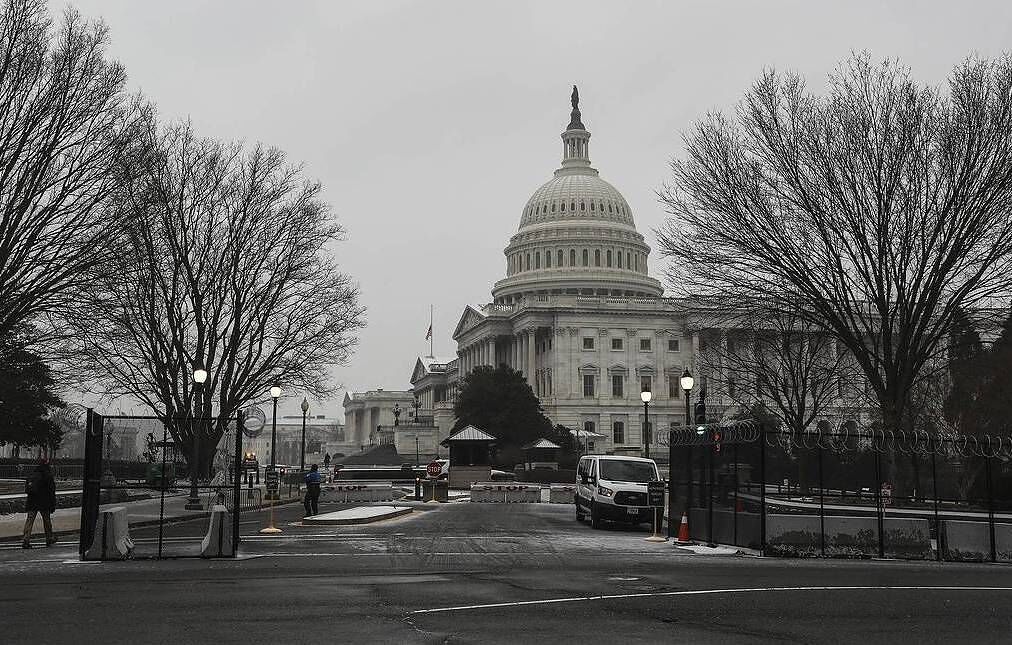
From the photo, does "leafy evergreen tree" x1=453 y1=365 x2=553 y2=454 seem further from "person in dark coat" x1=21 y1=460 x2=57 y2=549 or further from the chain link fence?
"person in dark coat" x1=21 y1=460 x2=57 y2=549

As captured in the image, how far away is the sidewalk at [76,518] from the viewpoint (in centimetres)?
2950

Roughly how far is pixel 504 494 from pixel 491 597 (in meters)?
40.1

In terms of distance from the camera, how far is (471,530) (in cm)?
3098

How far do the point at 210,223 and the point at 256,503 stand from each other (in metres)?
12.6

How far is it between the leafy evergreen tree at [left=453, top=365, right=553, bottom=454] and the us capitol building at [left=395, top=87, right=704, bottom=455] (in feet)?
17.8

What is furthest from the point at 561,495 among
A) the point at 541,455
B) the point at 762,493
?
the point at 762,493

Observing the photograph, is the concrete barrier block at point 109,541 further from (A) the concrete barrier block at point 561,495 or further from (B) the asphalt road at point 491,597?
(A) the concrete barrier block at point 561,495

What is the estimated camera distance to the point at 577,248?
6447 inches

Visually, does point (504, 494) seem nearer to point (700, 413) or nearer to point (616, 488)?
point (616, 488)

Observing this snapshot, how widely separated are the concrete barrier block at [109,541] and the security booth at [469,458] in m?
51.5

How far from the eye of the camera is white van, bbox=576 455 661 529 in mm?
32875

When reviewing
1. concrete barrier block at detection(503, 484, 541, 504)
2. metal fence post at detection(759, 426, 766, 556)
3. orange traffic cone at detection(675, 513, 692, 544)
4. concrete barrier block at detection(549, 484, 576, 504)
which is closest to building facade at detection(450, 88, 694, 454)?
concrete barrier block at detection(549, 484, 576, 504)

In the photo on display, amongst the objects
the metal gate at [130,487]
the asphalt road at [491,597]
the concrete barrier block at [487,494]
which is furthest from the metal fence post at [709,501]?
the concrete barrier block at [487,494]

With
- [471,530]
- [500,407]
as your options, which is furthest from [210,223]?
[500,407]
